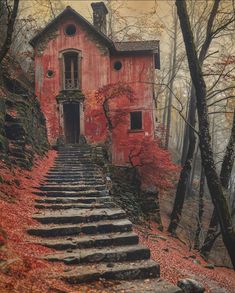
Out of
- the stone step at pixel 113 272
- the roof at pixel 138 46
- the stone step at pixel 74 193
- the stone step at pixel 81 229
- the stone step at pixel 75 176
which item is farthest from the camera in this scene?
the roof at pixel 138 46

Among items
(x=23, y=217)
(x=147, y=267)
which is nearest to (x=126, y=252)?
(x=147, y=267)

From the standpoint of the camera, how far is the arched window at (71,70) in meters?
23.7

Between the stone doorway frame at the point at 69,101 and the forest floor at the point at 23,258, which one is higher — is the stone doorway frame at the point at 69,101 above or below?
above

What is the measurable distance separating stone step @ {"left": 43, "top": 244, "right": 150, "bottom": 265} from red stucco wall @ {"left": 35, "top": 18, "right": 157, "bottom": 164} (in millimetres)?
15828

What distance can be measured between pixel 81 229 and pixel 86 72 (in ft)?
56.7

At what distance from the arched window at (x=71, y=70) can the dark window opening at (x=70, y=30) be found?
4.65 ft

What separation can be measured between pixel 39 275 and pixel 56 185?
22.5 feet

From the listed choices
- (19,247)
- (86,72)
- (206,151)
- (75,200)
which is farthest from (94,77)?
(19,247)

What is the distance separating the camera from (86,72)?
23641mm

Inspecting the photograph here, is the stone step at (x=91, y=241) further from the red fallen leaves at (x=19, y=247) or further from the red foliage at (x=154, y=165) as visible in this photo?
the red foliage at (x=154, y=165)

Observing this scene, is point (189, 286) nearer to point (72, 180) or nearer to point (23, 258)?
point (23, 258)

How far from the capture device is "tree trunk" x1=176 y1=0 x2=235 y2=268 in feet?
24.4

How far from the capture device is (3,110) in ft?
43.7

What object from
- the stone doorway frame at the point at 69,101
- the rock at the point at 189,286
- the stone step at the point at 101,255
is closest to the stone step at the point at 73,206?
the stone step at the point at 101,255
